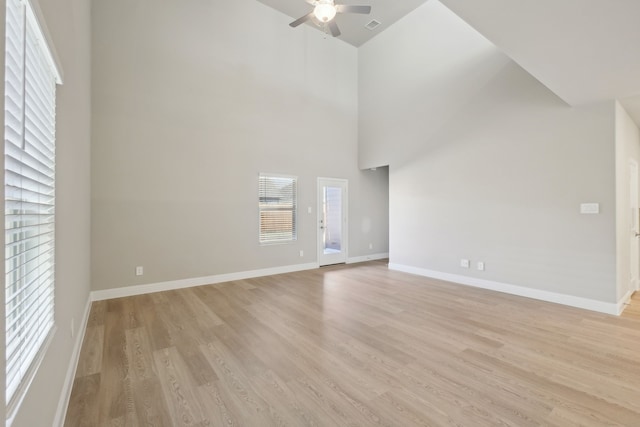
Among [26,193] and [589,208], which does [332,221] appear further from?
[26,193]

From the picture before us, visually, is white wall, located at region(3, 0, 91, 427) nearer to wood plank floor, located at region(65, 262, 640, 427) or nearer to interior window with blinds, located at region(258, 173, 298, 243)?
wood plank floor, located at region(65, 262, 640, 427)

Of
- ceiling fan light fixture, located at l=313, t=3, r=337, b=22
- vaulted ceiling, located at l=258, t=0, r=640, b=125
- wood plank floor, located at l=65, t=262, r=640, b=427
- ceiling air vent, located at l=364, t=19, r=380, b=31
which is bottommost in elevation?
wood plank floor, located at l=65, t=262, r=640, b=427

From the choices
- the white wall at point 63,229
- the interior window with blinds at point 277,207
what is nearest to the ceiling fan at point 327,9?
the white wall at point 63,229

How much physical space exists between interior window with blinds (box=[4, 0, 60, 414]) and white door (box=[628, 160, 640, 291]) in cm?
655

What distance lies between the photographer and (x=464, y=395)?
2107 mm

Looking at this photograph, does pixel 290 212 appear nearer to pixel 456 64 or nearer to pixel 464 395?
pixel 456 64

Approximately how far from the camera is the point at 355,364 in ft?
8.28

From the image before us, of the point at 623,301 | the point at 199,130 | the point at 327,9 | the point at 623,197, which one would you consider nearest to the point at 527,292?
the point at 623,301

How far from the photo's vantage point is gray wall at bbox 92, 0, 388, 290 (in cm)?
443

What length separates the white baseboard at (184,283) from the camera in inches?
173

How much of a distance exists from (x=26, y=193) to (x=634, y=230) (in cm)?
701

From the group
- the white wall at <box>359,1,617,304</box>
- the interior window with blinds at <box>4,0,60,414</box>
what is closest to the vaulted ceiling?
the white wall at <box>359,1,617,304</box>

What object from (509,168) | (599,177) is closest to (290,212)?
(509,168)

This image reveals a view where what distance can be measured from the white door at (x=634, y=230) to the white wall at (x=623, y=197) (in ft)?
0.32
